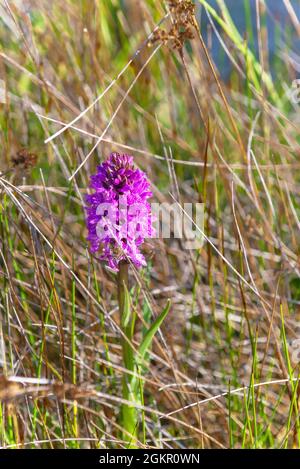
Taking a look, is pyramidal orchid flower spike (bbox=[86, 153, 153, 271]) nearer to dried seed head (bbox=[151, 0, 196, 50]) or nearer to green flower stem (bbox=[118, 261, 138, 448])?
green flower stem (bbox=[118, 261, 138, 448])

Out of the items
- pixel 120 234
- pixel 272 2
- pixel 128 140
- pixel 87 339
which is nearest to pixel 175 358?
pixel 87 339

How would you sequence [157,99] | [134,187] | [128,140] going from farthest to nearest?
[157,99] < [128,140] < [134,187]

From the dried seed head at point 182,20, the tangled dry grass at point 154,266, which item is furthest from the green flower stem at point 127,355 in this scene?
the dried seed head at point 182,20

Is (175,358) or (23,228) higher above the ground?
(23,228)

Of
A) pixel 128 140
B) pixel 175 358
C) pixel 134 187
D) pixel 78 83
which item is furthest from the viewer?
pixel 128 140

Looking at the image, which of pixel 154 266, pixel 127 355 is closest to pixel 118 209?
pixel 127 355

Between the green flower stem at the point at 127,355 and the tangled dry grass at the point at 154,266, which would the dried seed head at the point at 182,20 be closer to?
the tangled dry grass at the point at 154,266

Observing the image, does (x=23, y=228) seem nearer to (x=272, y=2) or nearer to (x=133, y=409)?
(x=133, y=409)
